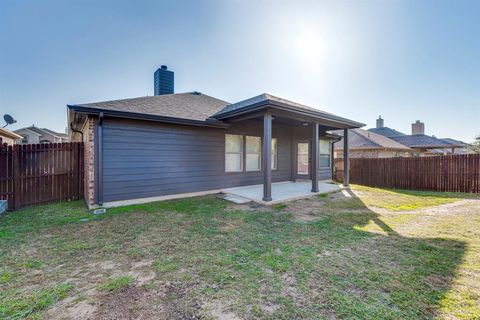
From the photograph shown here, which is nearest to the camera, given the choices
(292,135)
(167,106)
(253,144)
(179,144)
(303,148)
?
(179,144)

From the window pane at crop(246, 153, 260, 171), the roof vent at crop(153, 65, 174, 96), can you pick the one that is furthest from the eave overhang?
the roof vent at crop(153, 65, 174, 96)

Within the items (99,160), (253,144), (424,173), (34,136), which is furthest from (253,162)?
(34,136)

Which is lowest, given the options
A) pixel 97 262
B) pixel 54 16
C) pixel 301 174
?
pixel 97 262

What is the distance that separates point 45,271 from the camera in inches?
98.4

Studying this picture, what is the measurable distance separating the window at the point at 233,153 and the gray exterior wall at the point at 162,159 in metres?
0.23

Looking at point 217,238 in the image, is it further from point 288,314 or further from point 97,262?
point 288,314

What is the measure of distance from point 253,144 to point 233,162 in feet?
3.95

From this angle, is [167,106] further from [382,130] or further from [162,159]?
[382,130]

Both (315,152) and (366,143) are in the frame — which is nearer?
(315,152)

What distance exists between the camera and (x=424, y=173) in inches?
359

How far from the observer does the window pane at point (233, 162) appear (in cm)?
805

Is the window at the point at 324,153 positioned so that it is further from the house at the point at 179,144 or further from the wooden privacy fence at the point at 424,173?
the house at the point at 179,144

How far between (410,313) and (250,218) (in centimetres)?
313

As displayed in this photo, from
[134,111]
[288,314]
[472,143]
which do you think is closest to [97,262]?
[288,314]
